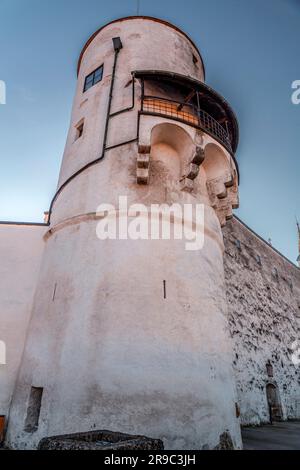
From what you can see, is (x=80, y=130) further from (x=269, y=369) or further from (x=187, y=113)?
(x=269, y=369)

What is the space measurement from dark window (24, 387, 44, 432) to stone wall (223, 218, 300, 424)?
754cm

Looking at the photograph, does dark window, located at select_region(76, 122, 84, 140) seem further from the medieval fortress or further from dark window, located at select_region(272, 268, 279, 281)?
dark window, located at select_region(272, 268, 279, 281)

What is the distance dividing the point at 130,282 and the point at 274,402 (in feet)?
35.9

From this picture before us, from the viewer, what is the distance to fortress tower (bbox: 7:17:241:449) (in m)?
5.45

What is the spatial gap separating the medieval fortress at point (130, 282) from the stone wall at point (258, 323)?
185 millimetres

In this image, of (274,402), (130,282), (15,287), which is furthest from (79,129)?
(274,402)

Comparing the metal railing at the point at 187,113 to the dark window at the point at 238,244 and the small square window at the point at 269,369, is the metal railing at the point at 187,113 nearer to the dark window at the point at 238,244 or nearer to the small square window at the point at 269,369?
the dark window at the point at 238,244

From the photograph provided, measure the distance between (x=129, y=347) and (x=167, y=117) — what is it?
19.0ft

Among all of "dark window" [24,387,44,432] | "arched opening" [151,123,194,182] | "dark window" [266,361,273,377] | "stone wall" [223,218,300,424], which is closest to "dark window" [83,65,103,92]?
"arched opening" [151,123,194,182]

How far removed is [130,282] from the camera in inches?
251

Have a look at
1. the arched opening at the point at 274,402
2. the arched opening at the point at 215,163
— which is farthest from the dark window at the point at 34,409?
the arched opening at the point at 274,402

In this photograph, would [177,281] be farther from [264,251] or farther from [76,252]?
[264,251]

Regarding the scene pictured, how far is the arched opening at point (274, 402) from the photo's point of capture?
12633 millimetres

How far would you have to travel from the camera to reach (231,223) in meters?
15.5
